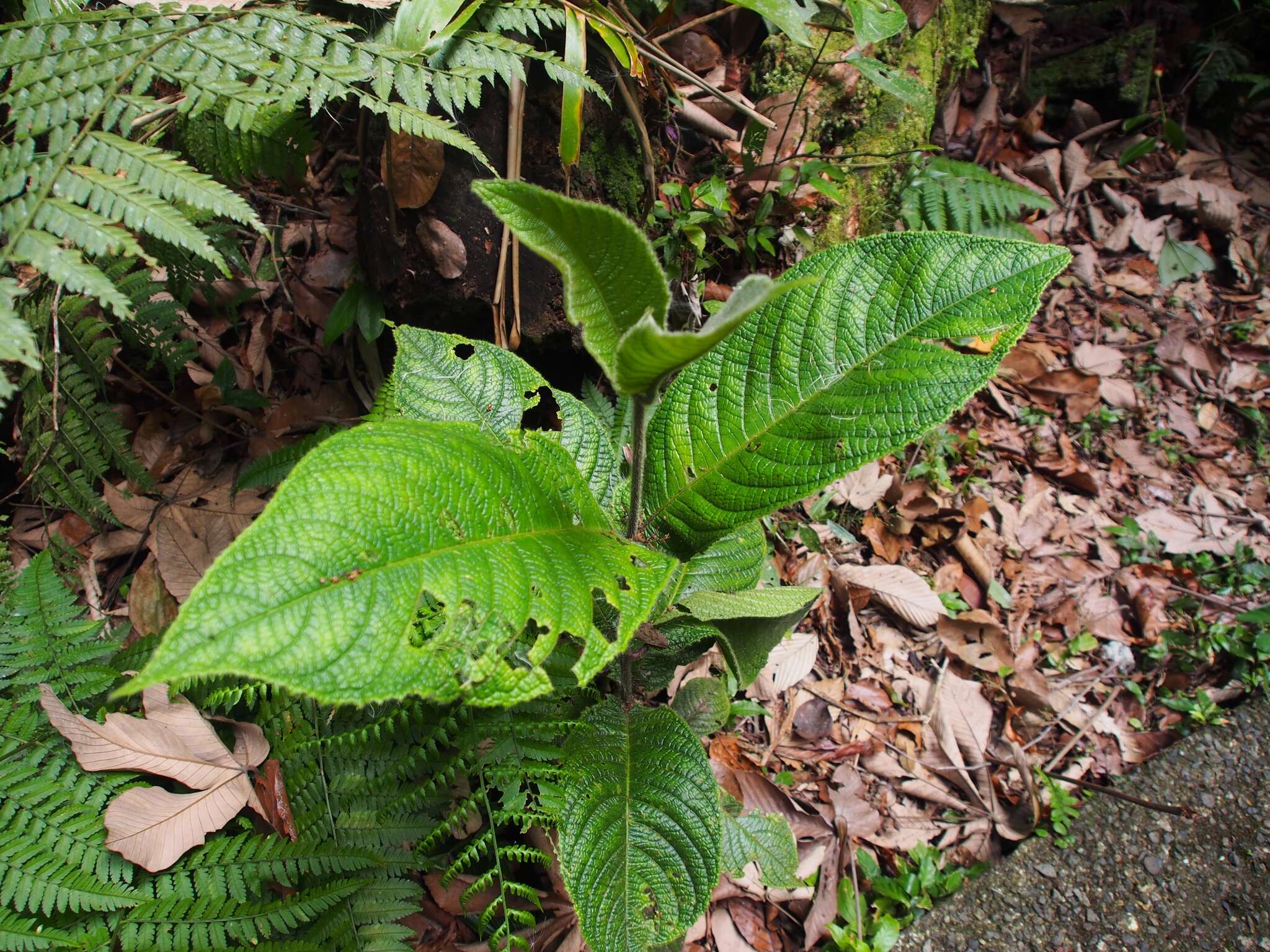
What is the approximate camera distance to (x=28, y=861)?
47.9 inches

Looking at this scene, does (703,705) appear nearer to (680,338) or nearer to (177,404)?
(680,338)

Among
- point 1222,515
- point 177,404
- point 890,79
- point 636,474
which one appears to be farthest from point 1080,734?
point 177,404

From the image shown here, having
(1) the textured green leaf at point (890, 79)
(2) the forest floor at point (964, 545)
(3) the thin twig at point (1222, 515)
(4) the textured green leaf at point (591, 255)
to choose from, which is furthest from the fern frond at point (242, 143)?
(3) the thin twig at point (1222, 515)

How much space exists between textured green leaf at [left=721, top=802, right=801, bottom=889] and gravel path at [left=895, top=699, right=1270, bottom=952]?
510 millimetres

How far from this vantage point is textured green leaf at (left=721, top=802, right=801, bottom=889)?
1.62m

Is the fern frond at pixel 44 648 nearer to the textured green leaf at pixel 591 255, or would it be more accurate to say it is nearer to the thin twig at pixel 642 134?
the textured green leaf at pixel 591 255

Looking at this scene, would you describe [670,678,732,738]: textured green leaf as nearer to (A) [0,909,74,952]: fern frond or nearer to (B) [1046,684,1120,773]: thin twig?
(A) [0,909,74,952]: fern frond

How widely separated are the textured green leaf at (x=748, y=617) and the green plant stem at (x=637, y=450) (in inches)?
9.0

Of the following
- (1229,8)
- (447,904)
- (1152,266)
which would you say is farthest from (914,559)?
(1229,8)

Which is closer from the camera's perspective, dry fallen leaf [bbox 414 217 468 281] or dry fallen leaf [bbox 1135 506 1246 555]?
dry fallen leaf [bbox 414 217 468 281]

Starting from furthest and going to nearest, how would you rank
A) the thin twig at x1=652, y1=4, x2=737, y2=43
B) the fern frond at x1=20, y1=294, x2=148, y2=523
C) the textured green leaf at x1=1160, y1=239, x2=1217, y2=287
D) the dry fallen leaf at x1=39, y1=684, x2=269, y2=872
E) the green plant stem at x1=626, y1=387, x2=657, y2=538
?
the textured green leaf at x1=1160, y1=239, x2=1217, y2=287 → the thin twig at x1=652, y1=4, x2=737, y2=43 → the fern frond at x1=20, y1=294, x2=148, y2=523 → the dry fallen leaf at x1=39, y1=684, x2=269, y2=872 → the green plant stem at x1=626, y1=387, x2=657, y2=538

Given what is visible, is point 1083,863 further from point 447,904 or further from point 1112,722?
point 447,904

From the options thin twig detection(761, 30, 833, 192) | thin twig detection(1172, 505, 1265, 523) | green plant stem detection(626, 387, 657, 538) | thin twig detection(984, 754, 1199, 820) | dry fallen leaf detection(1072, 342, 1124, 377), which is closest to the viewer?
green plant stem detection(626, 387, 657, 538)

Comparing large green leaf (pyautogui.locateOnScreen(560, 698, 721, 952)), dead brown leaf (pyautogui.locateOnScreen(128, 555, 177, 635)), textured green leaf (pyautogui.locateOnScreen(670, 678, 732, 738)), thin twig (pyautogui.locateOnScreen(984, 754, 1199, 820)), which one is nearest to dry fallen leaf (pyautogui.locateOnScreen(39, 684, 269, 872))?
dead brown leaf (pyautogui.locateOnScreen(128, 555, 177, 635))
